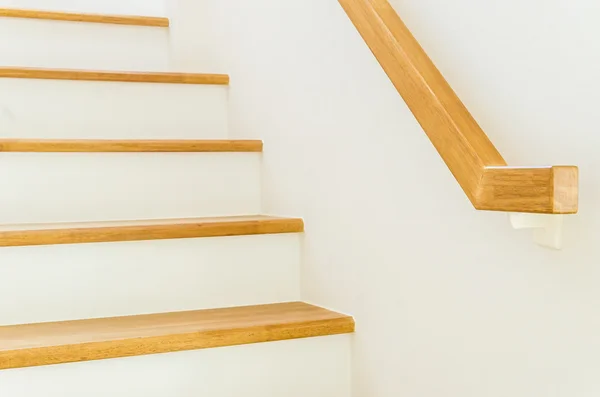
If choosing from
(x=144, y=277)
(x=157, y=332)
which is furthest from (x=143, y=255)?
(x=157, y=332)

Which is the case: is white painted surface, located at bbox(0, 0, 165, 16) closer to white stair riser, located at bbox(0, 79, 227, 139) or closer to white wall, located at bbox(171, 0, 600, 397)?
white stair riser, located at bbox(0, 79, 227, 139)

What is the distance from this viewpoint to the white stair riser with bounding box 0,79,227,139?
2.02m

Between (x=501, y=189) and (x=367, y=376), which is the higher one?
(x=501, y=189)

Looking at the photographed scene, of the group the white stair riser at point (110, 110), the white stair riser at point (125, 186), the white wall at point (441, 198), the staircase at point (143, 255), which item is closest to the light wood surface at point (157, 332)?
the staircase at point (143, 255)

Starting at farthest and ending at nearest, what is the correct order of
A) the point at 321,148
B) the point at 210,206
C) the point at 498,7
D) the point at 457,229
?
the point at 210,206 → the point at 321,148 → the point at 457,229 → the point at 498,7

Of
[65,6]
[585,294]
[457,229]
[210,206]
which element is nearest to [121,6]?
[65,6]

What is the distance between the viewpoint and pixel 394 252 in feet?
4.23

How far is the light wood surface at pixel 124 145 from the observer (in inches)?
65.8

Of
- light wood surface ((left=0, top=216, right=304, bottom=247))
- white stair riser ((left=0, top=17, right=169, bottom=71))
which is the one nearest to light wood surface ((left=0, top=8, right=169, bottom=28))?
white stair riser ((left=0, top=17, right=169, bottom=71))

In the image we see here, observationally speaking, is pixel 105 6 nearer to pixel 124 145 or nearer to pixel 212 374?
pixel 124 145

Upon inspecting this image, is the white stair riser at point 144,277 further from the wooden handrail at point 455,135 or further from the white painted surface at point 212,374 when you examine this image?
the wooden handrail at point 455,135

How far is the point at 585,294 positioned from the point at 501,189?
17cm

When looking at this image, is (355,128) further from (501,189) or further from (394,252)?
(501,189)

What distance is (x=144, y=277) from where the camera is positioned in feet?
5.00
